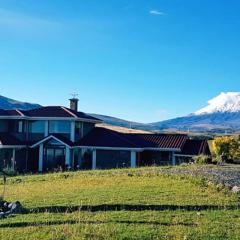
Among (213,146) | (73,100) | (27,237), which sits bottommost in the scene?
(27,237)

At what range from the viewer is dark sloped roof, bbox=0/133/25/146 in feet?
136

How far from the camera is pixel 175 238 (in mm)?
10883

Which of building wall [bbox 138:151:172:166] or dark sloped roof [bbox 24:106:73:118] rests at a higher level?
dark sloped roof [bbox 24:106:73:118]

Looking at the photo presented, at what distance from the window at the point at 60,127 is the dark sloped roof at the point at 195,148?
9.93 m

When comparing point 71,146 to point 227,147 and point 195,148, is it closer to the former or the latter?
point 195,148

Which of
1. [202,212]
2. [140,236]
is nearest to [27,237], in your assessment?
[140,236]

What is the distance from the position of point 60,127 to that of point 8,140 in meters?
4.49

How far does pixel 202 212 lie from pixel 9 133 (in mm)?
33294

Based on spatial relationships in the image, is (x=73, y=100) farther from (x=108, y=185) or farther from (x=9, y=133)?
(x=108, y=185)

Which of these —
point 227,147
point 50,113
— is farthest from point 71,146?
point 227,147

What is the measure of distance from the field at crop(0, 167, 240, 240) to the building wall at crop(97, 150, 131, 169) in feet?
62.1

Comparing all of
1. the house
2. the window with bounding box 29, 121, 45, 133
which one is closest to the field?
the house

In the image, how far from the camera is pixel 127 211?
1431 cm

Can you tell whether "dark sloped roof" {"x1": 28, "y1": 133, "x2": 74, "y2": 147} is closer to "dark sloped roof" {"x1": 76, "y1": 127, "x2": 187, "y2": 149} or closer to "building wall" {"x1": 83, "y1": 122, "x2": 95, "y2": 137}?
"dark sloped roof" {"x1": 76, "y1": 127, "x2": 187, "y2": 149}
